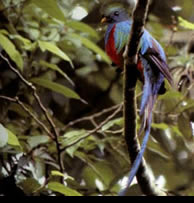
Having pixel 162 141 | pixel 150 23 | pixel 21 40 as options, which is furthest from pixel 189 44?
pixel 21 40

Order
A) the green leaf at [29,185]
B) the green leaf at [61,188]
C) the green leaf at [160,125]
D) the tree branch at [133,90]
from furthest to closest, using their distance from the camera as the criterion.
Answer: the green leaf at [160,125] → the green leaf at [29,185] → the green leaf at [61,188] → the tree branch at [133,90]

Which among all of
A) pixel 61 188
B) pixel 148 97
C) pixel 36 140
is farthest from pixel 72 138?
pixel 148 97

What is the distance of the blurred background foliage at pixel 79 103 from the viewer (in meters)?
1.02

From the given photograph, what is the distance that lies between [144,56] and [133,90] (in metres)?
0.08

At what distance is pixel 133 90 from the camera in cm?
74

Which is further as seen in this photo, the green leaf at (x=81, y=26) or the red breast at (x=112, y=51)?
the green leaf at (x=81, y=26)

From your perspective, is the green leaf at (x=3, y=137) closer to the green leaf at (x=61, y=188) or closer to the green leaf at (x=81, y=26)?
the green leaf at (x=61, y=188)

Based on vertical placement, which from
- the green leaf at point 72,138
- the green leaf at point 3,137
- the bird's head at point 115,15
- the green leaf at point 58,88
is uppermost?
the bird's head at point 115,15

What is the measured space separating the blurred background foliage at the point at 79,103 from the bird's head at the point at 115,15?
0.48ft

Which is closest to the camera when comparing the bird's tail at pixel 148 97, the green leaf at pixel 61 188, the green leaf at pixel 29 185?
the bird's tail at pixel 148 97

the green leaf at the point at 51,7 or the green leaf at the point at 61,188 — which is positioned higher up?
the green leaf at the point at 51,7

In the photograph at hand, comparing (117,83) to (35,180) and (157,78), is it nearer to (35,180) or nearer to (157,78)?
(35,180)

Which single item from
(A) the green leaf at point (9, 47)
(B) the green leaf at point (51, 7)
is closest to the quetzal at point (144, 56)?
(B) the green leaf at point (51, 7)

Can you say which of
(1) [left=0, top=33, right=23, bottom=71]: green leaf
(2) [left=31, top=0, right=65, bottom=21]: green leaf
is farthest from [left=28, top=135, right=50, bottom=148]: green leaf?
(2) [left=31, top=0, right=65, bottom=21]: green leaf
